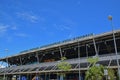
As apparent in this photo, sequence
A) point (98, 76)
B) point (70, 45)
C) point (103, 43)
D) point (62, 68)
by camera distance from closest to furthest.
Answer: point (98, 76) < point (62, 68) < point (103, 43) < point (70, 45)

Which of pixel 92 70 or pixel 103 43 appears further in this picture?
pixel 103 43

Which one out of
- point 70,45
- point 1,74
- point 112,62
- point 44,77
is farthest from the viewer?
point 1,74

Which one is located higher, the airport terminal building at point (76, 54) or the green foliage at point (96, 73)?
the airport terminal building at point (76, 54)

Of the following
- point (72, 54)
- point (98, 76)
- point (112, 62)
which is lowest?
point (98, 76)

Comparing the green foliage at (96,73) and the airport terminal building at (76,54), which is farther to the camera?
the airport terminal building at (76,54)

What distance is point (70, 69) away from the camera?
51938 mm

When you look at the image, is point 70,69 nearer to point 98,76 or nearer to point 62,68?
point 62,68

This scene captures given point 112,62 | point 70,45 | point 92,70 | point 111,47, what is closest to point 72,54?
point 70,45

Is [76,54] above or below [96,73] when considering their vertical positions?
above

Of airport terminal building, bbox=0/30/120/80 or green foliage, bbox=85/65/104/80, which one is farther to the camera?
airport terminal building, bbox=0/30/120/80

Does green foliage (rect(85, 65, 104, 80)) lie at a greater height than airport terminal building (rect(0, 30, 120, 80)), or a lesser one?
lesser

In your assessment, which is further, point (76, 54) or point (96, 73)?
point (76, 54)

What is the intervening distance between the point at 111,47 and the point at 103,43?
10.2 feet

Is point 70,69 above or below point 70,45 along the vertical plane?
below
